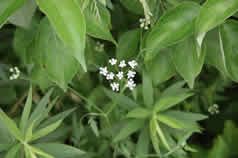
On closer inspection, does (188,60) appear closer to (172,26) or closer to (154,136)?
(172,26)

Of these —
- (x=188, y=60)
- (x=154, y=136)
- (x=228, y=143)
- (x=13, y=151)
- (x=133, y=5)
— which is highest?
(x=133, y=5)

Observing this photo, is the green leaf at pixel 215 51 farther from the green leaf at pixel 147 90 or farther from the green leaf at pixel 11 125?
the green leaf at pixel 11 125

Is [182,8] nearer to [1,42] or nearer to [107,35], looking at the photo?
[107,35]

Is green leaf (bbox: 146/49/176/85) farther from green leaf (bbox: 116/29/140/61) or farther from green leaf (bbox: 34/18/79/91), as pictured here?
green leaf (bbox: 34/18/79/91)

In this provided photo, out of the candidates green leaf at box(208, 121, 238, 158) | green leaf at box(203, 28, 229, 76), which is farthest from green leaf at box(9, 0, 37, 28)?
green leaf at box(208, 121, 238, 158)

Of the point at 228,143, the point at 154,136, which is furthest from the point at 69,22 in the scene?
the point at 228,143

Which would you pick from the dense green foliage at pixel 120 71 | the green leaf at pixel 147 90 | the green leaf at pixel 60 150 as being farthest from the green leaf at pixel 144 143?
the green leaf at pixel 60 150
